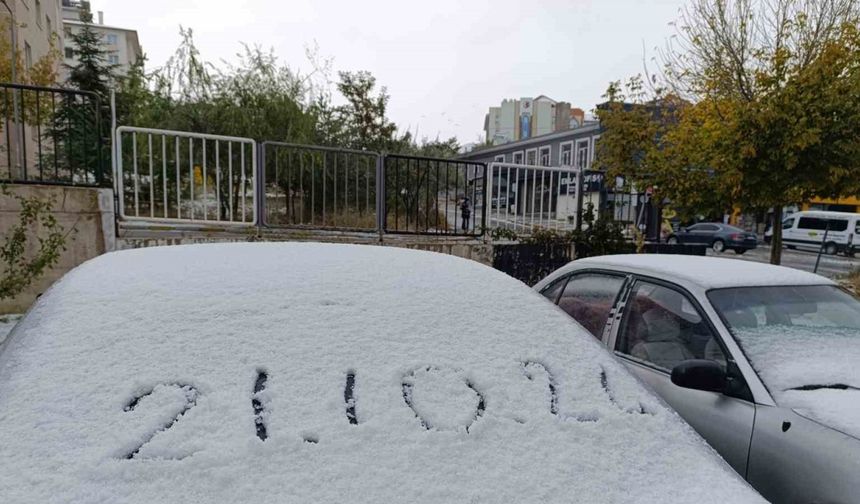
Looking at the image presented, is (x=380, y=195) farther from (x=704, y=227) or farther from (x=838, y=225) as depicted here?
(x=838, y=225)

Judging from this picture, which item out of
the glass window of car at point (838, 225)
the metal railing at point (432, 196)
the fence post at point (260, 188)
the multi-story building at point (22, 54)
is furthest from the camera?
the glass window of car at point (838, 225)

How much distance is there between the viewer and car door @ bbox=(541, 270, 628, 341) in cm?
325

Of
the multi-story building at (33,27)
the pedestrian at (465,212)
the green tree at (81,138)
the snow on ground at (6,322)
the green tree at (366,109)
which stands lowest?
the snow on ground at (6,322)

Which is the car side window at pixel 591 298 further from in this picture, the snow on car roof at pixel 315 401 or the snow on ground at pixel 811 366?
the snow on car roof at pixel 315 401

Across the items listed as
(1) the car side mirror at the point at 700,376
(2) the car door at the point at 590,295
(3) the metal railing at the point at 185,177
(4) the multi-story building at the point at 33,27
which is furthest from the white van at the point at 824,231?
(4) the multi-story building at the point at 33,27

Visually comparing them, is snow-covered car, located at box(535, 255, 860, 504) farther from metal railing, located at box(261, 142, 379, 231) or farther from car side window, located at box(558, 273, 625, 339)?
metal railing, located at box(261, 142, 379, 231)

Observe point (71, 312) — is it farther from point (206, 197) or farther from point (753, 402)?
point (206, 197)

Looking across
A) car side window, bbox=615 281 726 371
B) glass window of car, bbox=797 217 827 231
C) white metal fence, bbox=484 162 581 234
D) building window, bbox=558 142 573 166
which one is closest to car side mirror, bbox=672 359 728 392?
→ car side window, bbox=615 281 726 371

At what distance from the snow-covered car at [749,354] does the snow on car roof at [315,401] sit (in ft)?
1.75

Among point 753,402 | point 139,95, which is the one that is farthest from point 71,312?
point 139,95

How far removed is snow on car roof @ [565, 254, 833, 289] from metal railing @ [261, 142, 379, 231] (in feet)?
13.5

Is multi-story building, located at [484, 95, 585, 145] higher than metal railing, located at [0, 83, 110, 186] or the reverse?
higher

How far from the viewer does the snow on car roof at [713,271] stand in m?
2.87

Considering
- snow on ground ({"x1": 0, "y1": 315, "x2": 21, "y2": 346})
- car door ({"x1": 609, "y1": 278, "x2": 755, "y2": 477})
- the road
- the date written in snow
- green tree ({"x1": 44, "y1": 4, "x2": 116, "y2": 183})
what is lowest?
the road
